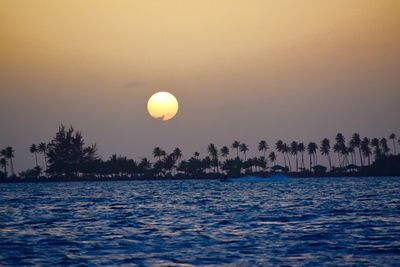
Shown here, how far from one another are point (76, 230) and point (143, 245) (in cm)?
913

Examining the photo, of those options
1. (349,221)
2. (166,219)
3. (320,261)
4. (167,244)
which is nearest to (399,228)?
(349,221)

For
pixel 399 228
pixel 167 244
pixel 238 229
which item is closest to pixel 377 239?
pixel 399 228

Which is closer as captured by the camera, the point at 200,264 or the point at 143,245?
the point at 200,264

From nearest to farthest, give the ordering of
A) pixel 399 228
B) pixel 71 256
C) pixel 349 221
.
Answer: pixel 71 256 < pixel 399 228 < pixel 349 221

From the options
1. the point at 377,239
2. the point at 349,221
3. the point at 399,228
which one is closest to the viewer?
the point at 377,239

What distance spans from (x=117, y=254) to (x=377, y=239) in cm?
1326

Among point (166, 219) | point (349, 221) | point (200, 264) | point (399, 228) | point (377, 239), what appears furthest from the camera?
point (166, 219)

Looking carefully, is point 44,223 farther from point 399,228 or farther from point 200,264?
point 399,228

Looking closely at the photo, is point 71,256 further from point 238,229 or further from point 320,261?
point 238,229

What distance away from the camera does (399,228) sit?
30.0m

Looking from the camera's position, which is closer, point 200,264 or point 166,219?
point 200,264

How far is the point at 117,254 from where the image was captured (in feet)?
70.9

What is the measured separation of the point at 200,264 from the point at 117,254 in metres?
4.41

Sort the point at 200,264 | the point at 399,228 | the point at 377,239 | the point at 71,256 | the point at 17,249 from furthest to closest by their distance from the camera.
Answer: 1. the point at 399,228
2. the point at 377,239
3. the point at 17,249
4. the point at 71,256
5. the point at 200,264
